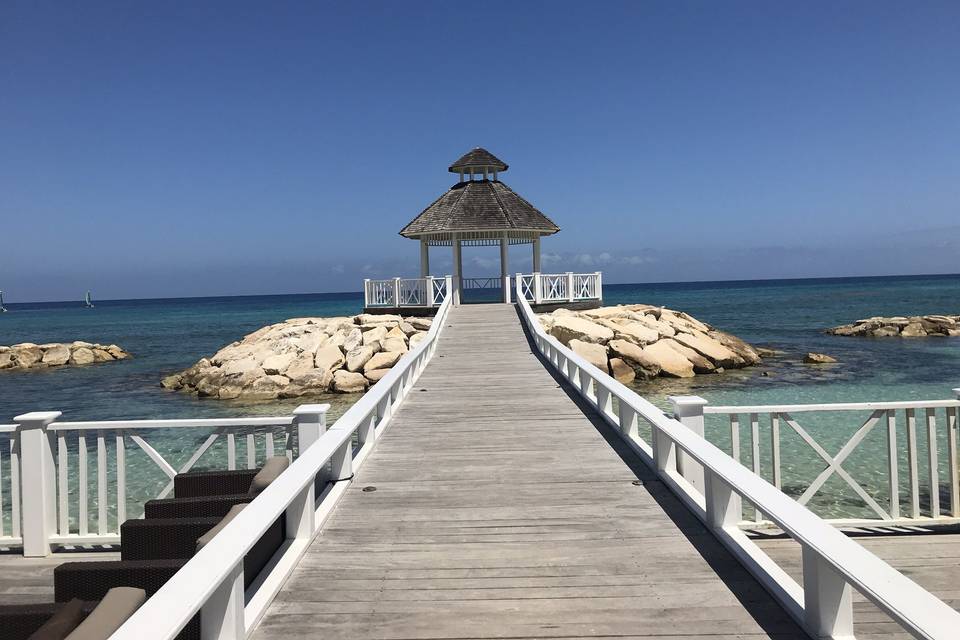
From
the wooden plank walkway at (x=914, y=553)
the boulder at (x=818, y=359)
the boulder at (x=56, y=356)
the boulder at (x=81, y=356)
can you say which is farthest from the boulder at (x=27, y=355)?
the wooden plank walkway at (x=914, y=553)

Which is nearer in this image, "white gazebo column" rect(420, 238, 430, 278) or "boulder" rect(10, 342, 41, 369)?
→ "white gazebo column" rect(420, 238, 430, 278)

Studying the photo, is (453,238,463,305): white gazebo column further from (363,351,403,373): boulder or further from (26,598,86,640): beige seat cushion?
(26,598,86,640): beige seat cushion

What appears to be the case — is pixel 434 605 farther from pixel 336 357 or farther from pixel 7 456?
pixel 336 357

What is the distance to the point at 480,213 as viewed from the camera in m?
23.1

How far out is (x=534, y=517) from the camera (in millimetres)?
4574

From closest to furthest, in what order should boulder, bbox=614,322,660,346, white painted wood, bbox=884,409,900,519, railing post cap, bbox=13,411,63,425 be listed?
1. railing post cap, bbox=13,411,63,425
2. white painted wood, bbox=884,409,900,519
3. boulder, bbox=614,322,660,346

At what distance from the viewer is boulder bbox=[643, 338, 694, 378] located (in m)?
20.5

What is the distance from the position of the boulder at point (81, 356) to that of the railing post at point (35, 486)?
111 ft

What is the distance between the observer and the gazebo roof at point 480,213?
74.3 feet

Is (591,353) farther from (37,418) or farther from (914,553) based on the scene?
(37,418)

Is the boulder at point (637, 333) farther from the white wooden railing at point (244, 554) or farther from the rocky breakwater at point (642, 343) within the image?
the white wooden railing at point (244, 554)

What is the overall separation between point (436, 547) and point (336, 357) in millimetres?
16758

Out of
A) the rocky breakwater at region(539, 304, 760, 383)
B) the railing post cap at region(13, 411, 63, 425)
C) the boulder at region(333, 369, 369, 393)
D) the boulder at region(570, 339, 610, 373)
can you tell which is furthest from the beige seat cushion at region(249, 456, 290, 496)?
the boulder at region(570, 339, 610, 373)

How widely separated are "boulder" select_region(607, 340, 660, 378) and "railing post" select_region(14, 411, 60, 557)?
54.5 feet
